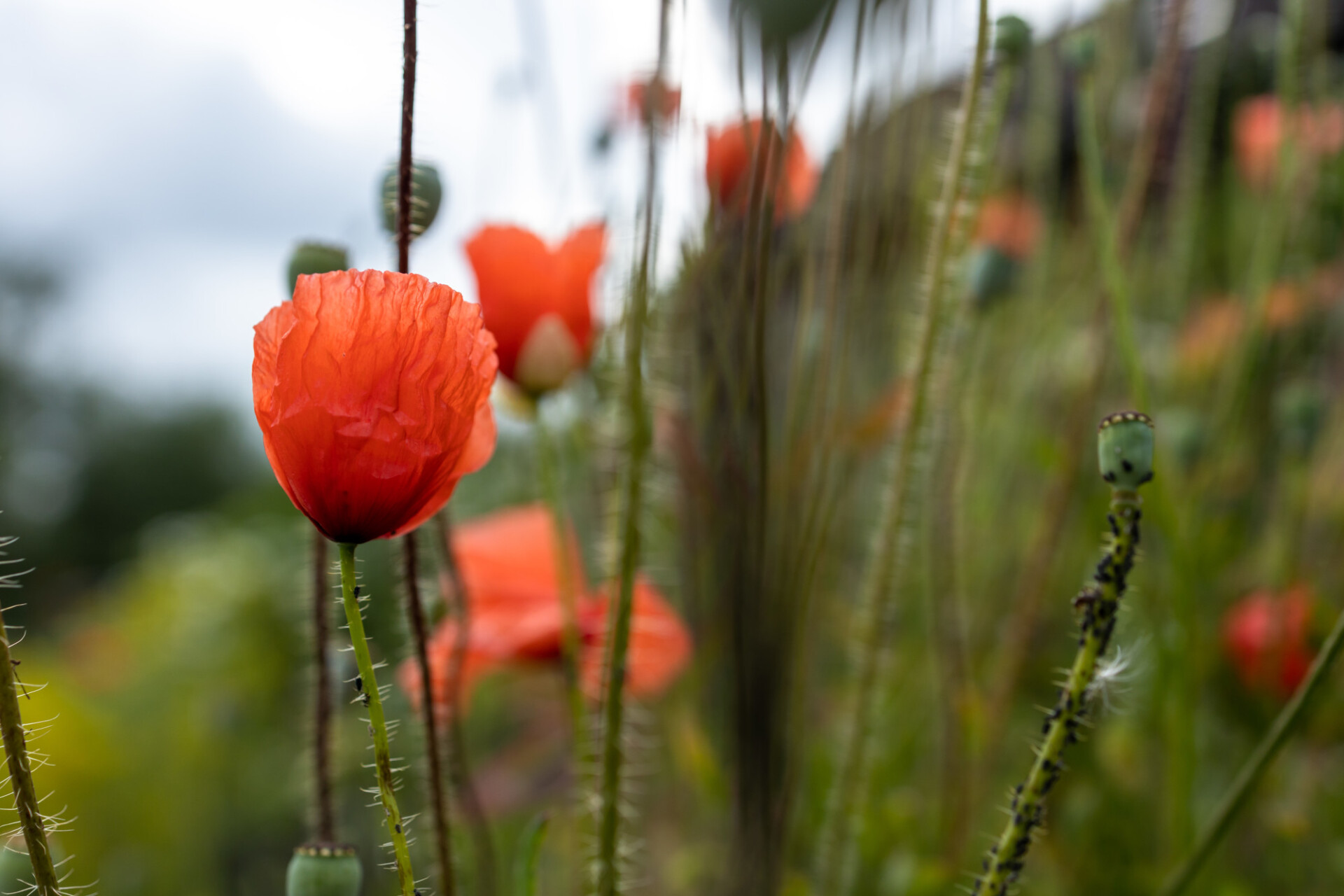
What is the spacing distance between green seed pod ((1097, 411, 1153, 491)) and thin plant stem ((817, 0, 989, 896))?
0.11 metres

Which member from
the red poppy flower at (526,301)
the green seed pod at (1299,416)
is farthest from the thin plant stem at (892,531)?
the green seed pod at (1299,416)

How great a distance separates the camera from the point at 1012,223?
81cm

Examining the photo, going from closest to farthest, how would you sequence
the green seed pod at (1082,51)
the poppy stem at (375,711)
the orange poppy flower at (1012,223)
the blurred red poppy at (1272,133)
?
the poppy stem at (375,711) < the green seed pod at (1082,51) < the blurred red poppy at (1272,133) < the orange poppy flower at (1012,223)

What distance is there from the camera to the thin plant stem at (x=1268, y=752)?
A: 235mm

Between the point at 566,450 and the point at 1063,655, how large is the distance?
44 centimetres

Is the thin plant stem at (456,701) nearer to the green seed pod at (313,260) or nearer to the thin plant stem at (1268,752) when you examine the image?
the green seed pod at (313,260)

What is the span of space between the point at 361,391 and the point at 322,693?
0.14m

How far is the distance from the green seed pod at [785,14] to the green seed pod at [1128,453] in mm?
105

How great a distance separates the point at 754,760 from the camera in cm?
28

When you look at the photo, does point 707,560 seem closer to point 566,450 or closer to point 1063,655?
point 566,450

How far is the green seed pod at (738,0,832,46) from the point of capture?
0.21 metres

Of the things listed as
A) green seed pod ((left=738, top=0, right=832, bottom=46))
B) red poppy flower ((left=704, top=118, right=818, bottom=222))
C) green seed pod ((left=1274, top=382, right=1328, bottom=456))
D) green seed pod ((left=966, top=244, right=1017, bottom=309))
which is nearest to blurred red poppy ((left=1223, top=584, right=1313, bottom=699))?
green seed pod ((left=1274, top=382, right=1328, bottom=456))

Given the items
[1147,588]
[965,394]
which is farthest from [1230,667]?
[965,394]

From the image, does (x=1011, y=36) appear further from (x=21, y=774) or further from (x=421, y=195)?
(x=21, y=774)
